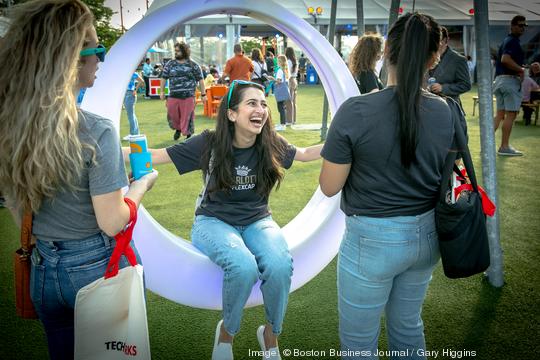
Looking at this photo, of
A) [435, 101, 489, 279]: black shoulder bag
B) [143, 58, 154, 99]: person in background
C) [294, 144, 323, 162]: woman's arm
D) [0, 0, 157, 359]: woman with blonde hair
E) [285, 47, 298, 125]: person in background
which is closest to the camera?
[0, 0, 157, 359]: woman with blonde hair

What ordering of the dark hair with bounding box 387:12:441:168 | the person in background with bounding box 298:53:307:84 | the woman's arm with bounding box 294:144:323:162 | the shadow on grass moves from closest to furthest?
1. the dark hair with bounding box 387:12:441:168
2. the shadow on grass
3. the woman's arm with bounding box 294:144:323:162
4. the person in background with bounding box 298:53:307:84

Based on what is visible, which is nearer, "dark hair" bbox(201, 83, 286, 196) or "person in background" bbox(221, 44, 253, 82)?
"dark hair" bbox(201, 83, 286, 196)

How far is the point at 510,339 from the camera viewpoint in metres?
2.55

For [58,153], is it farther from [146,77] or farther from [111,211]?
[146,77]

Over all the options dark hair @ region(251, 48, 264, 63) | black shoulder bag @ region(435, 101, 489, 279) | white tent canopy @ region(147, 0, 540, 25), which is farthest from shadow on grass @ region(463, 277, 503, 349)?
white tent canopy @ region(147, 0, 540, 25)

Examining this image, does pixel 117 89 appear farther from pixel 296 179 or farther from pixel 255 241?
pixel 296 179

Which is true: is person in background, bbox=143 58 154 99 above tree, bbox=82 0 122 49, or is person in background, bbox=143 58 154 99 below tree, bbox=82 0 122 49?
below

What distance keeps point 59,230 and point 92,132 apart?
0.36m

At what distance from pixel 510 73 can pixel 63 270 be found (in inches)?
263

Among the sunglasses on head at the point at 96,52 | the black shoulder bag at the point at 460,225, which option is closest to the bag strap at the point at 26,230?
the sunglasses on head at the point at 96,52

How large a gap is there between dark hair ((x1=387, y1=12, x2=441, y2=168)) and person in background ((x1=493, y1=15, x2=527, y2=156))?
5.47m

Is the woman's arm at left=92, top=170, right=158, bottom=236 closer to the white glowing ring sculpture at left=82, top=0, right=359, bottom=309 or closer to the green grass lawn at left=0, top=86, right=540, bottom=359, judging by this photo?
the white glowing ring sculpture at left=82, top=0, right=359, bottom=309

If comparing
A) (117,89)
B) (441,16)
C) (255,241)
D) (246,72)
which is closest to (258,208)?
(255,241)

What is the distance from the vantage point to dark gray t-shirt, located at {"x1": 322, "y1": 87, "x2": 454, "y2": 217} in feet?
5.16
